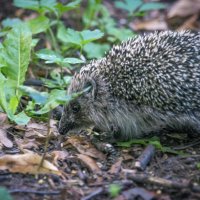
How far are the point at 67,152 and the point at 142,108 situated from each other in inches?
49.6

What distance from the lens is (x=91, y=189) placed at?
5.91 m

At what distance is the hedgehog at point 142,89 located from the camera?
7285 mm

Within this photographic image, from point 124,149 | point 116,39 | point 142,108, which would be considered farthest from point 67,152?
point 116,39

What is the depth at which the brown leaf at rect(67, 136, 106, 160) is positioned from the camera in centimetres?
695

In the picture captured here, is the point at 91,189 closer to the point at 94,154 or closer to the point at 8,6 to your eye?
the point at 94,154

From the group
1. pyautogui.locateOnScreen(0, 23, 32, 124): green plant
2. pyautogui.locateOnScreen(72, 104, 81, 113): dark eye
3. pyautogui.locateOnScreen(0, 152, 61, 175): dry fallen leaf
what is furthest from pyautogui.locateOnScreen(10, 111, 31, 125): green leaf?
pyautogui.locateOnScreen(0, 152, 61, 175): dry fallen leaf

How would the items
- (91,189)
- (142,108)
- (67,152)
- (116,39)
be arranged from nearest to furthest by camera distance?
(91,189) → (67,152) → (142,108) → (116,39)

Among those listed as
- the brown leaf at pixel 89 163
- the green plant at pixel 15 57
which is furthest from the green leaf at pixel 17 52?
the brown leaf at pixel 89 163

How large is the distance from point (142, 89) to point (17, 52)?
72.9 inches

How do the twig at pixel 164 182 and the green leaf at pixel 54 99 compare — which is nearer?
the twig at pixel 164 182

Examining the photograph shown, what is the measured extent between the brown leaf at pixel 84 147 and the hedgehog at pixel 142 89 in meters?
0.32

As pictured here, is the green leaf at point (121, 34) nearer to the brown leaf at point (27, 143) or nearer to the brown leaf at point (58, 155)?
the brown leaf at point (27, 143)

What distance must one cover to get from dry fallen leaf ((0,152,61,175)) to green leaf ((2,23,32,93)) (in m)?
1.73

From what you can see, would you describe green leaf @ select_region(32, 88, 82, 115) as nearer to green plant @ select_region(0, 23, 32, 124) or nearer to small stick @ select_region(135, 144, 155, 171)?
green plant @ select_region(0, 23, 32, 124)
